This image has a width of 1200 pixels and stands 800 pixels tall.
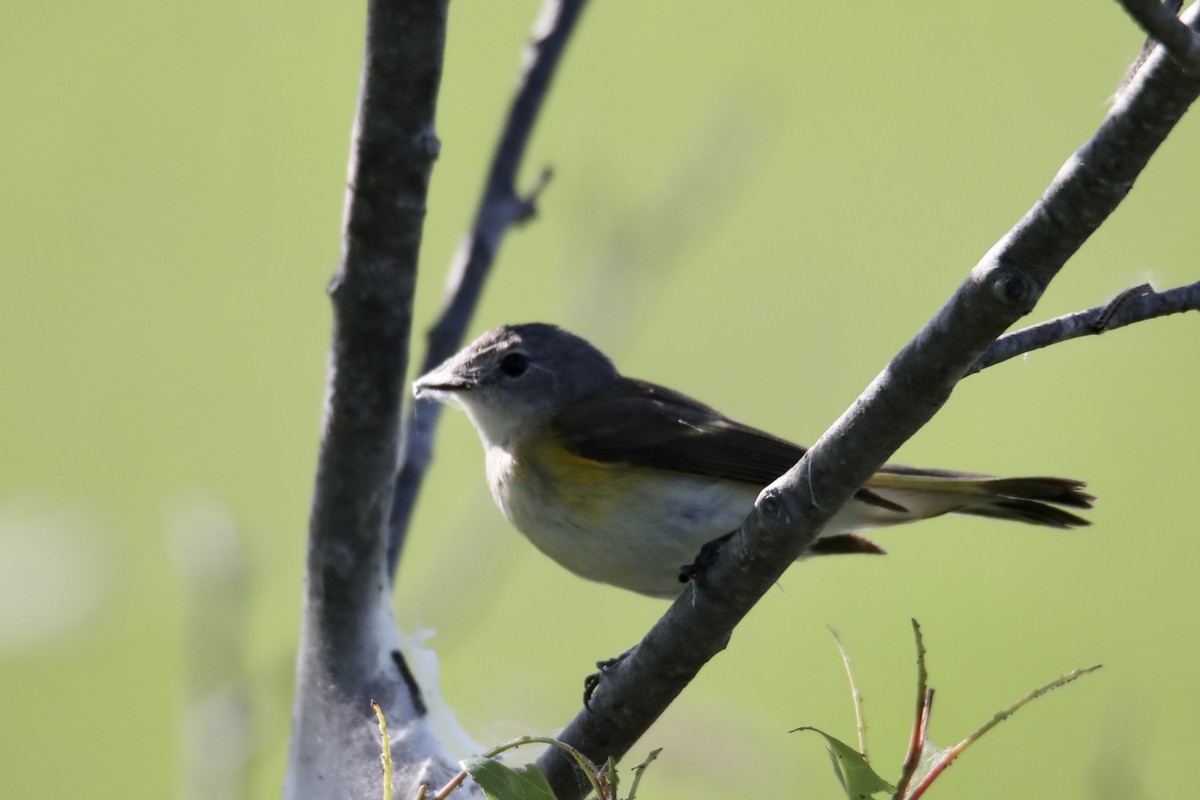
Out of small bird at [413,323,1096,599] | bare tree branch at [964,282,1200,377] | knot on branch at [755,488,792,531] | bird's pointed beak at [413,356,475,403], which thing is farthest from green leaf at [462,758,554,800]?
bird's pointed beak at [413,356,475,403]

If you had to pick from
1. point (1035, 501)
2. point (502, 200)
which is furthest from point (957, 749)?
point (502, 200)

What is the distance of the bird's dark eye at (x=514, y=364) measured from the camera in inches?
145

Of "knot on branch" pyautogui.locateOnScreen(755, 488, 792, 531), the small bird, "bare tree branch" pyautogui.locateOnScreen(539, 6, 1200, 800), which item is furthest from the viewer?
the small bird

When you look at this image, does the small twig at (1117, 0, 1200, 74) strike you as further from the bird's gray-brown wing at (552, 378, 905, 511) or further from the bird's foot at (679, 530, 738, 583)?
the bird's gray-brown wing at (552, 378, 905, 511)

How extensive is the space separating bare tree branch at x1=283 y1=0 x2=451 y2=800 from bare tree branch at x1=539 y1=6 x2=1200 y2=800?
1.67 feet

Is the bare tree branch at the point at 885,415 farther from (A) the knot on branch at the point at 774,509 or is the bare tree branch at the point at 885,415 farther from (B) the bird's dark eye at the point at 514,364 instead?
(B) the bird's dark eye at the point at 514,364

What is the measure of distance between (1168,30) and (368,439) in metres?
1.54

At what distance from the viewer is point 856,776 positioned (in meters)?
1.38

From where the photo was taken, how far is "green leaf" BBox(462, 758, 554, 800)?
1.36 meters

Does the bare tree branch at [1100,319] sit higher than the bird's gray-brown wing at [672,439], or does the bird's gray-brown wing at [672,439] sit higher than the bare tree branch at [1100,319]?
the bare tree branch at [1100,319]

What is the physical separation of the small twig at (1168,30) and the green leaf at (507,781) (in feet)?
3.19

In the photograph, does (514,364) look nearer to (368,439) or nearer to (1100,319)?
(368,439)

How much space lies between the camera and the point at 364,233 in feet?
6.78

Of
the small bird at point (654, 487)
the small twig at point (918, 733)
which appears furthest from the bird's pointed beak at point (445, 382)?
the small twig at point (918, 733)
